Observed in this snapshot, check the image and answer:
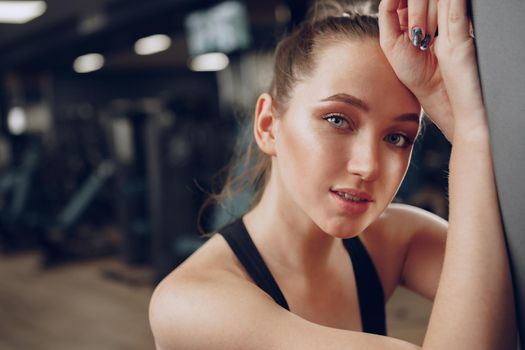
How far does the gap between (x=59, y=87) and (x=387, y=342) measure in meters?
11.4

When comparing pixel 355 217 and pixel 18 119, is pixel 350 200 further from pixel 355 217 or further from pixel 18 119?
pixel 18 119

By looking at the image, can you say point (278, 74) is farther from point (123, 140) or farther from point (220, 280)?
point (123, 140)

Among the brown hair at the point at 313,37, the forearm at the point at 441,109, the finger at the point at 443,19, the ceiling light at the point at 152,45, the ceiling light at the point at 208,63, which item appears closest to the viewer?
the finger at the point at 443,19

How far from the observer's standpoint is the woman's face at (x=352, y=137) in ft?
2.55

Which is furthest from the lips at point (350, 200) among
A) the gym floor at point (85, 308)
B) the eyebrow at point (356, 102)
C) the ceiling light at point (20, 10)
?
the ceiling light at point (20, 10)

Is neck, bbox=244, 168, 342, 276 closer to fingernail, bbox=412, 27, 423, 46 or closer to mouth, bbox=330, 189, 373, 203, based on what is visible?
mouth, bbox=330, 189, 373, 203

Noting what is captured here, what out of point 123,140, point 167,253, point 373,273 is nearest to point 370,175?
point 373,273

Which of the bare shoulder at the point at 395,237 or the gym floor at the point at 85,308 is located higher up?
the bare shoulder at the point at 395,237

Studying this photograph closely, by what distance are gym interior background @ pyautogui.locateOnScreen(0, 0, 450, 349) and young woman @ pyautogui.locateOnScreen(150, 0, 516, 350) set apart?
0.67 feet

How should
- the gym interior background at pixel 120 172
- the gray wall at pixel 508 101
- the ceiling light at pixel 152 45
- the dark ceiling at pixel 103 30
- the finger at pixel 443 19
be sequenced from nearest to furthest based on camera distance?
the gray wall at pixel 508 101
the finger at pixel 443 19
the gym interior background at pixel 120 172
the dark ceiling at pixel 103 30
the ceiling light at pixel 152 45

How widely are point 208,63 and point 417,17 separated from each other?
1119 centimetres

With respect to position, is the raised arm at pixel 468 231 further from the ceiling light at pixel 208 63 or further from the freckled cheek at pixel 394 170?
the ceiling light at pixel 208 63

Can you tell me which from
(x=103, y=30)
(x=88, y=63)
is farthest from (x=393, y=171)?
(x=88, y=63)

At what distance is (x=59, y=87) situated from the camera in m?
11.2
